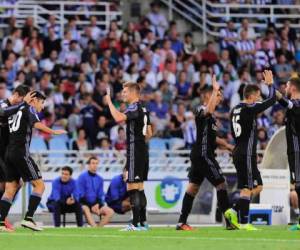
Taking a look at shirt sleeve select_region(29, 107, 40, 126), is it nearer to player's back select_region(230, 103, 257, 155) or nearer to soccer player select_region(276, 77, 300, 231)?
player's back select_region(230, 103, 257, 155)

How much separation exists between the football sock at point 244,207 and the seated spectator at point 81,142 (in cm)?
1007

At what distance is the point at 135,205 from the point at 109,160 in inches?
331

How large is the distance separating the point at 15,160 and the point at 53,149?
9829 mm

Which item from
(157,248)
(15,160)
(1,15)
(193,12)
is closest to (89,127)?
(1,15)

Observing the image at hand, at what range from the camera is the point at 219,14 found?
39344mm

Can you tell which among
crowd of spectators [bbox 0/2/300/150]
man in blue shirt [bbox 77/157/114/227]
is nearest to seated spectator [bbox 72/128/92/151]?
crowd of spectators [bbox 0/2/300/150]

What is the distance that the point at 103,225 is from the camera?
26.0m

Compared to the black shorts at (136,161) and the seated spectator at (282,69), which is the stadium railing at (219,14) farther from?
the black shorts at (136,161)

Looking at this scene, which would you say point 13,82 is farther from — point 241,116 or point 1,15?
point 241,116

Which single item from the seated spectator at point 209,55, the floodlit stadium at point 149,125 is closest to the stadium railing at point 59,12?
the floodlit stadium at point 149,125

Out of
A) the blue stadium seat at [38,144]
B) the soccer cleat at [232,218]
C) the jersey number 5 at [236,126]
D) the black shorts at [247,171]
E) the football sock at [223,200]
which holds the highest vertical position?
the jersey number 5 at [236,126]

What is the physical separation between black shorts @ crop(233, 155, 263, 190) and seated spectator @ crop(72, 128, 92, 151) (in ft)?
33.3

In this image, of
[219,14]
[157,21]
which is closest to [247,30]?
[219,14]

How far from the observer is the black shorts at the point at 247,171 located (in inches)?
826
